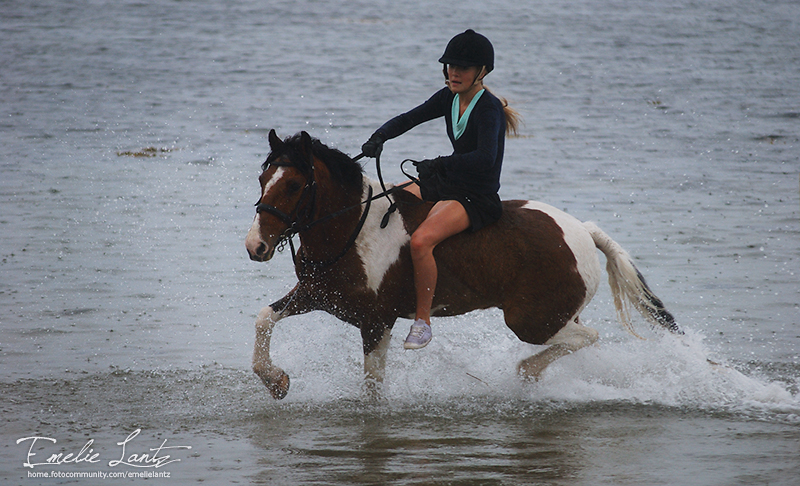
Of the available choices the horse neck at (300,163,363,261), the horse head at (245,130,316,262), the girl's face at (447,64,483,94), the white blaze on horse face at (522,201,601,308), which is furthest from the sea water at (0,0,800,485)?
the girl's face at (447,64,483,94)

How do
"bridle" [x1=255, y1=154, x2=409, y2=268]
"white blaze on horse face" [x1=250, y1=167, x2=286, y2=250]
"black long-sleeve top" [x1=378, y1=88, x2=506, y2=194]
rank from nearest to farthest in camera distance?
"white blaze on horse face" [x1=250, y1=167, x2=286, y2=250]
"bridle" [x1=255, y1=154, x2=409, y2=268]
"black long-sleeve top" [x1=378, y1=88, x2=506, y2=194]

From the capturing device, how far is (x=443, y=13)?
148ft

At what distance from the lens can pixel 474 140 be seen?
5398 mm

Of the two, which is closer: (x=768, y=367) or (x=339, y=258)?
(x=339, y=258)

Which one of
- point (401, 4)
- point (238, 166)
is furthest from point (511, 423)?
point (401, 4)

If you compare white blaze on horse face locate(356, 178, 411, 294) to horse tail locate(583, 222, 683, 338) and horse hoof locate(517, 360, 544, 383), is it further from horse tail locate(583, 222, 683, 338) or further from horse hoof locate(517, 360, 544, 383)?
horse tail locate(583, 222, 683, 338)

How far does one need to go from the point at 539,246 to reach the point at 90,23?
33446mm

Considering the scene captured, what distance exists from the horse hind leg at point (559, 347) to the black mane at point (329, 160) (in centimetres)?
→ 158

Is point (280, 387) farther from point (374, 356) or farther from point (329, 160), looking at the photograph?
point (329, 160)

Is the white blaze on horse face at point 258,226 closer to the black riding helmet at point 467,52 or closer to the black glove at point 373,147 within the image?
the black glove at point 373,147

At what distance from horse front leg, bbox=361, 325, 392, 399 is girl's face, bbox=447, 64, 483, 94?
1.48 m

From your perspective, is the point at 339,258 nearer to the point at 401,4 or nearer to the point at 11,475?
the point at 11,475

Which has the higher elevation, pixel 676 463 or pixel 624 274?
pixel 624 274

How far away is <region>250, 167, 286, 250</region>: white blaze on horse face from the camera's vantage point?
4.75 m
